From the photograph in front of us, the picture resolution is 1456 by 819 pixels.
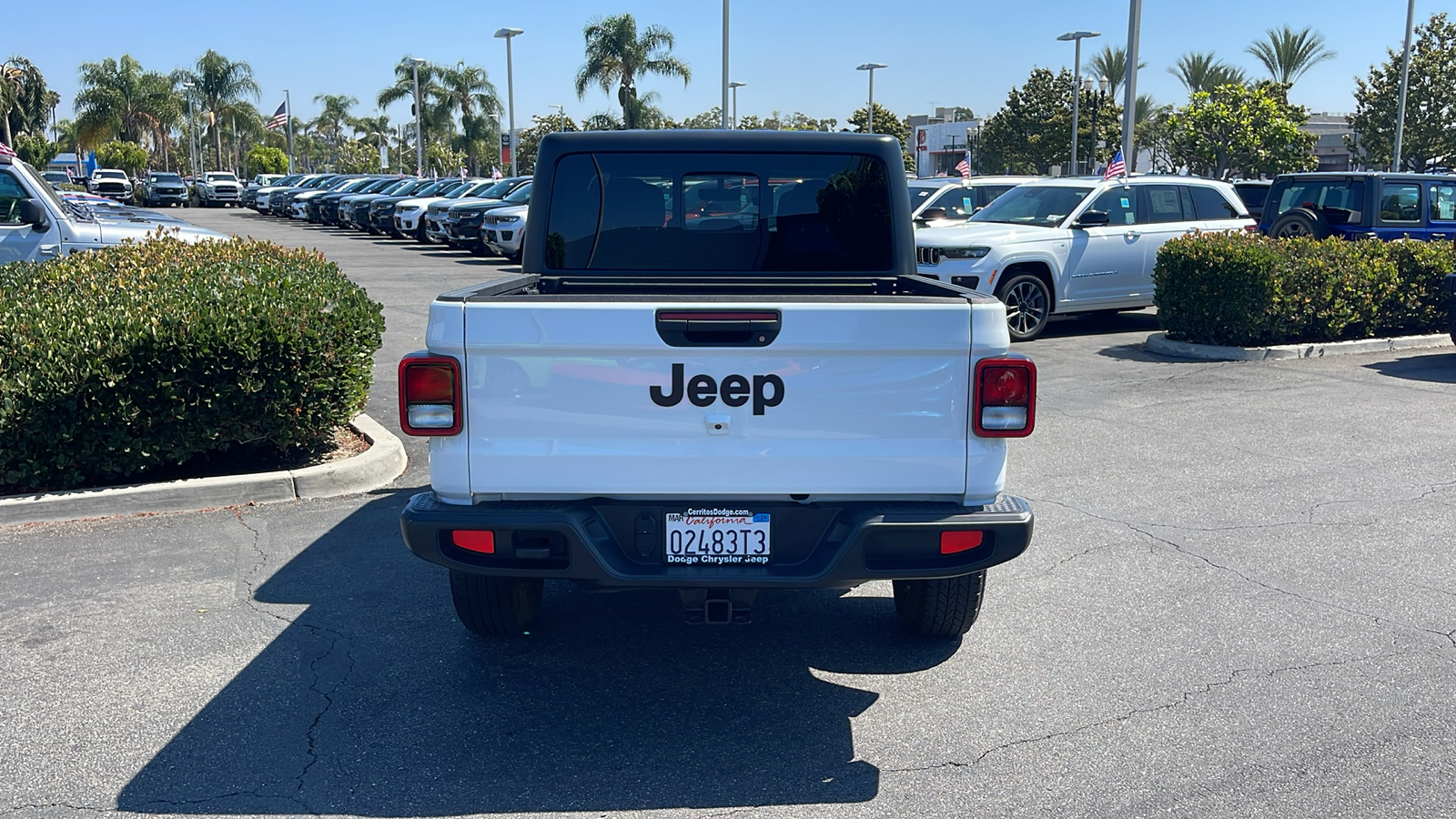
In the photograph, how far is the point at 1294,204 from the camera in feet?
50.0

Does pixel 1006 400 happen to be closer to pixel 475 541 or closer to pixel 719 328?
pixel 719 328

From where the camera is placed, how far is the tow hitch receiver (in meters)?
4.13

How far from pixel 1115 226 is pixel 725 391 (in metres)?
11.2

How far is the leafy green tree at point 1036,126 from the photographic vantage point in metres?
51.2

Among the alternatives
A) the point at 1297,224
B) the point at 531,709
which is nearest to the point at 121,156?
the point at 1297,224

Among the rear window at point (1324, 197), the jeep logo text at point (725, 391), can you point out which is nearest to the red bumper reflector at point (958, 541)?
the jeep logo text at point (725, 391)

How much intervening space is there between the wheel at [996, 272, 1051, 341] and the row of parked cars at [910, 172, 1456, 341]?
0.5 inches

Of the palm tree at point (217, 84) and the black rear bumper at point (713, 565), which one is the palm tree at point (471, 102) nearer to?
the palm tree at point (217, 84)

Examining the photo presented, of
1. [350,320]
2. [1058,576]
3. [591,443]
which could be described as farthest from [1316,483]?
[350,320]

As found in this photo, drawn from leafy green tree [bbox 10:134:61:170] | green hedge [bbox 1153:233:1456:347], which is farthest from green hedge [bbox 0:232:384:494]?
leafy green tree [bbox 10:134:61:170]

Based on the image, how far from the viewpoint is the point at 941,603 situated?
4.68 meters

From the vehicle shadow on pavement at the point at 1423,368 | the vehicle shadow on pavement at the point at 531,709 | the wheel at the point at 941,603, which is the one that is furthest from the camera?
the vehicle shadow on pavement at the point at 1423,368

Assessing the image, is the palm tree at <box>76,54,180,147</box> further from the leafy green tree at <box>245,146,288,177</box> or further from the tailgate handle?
the tailgate handle

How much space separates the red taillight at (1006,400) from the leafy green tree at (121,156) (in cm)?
7788
